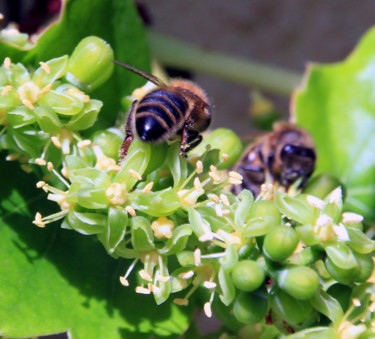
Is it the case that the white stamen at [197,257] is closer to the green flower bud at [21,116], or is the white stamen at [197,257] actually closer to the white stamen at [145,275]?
the white stamen at [145,275]

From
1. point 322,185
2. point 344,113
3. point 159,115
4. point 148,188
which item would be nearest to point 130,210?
point 148,188

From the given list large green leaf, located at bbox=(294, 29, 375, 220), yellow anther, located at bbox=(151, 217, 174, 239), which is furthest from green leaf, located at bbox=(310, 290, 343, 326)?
large green leaf, located at bbox=(294, 29, 375, 220)

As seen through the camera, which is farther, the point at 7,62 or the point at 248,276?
the point at 7,62

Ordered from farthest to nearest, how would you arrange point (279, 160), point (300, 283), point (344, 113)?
point (344, 113), point (279, 160), point (300, 283)

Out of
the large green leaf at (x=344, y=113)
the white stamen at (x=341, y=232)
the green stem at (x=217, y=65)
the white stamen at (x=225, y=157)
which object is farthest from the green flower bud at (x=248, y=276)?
the green stem at (x=217, y=65)

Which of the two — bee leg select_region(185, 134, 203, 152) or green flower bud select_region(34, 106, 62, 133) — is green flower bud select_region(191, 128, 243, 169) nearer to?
bee leg select_region(185, 134, 203, 152)

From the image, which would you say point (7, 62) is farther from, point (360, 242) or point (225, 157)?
point (360, 242)

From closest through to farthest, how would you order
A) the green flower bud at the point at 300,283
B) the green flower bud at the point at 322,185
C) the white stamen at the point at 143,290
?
1. the green flower bud at the point at 300,283
2. the white stamen at the point at 143,290
3. the green flower bud at the point at 322,185
